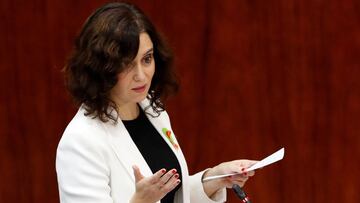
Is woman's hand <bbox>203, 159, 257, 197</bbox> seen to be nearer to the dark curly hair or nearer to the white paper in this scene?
the white paper

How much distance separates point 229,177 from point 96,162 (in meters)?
0.30

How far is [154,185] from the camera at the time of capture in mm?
1165

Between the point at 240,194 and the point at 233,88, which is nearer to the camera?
the point at 240,194

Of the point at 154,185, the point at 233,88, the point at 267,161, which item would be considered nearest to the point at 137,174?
the point at 154,185

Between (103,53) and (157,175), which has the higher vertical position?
(103,53)

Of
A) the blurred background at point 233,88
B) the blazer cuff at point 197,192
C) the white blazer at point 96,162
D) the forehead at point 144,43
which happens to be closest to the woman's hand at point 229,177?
the blazer cuff at point 197,192

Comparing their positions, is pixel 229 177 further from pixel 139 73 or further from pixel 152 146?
pixel 139 73

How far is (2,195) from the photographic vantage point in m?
2.06

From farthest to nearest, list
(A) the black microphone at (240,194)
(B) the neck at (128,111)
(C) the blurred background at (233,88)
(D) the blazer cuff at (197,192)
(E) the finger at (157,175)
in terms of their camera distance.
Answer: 1. (C) the blurred background at (233,88)
2. (D) the blazer cuff at (197,192)
3. (B) the neck at (128,111)
4. (A) the black microphone at (240,194)
5. (E) the finger at (157,175)

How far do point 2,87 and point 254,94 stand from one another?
677 mm

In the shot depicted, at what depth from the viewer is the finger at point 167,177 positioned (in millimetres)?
1154

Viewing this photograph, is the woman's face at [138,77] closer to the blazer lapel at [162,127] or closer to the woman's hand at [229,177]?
the blazer lapel at [162,127]

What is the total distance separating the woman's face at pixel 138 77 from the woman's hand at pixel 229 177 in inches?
9.0

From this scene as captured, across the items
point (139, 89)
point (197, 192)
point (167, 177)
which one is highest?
point (139, 89)
